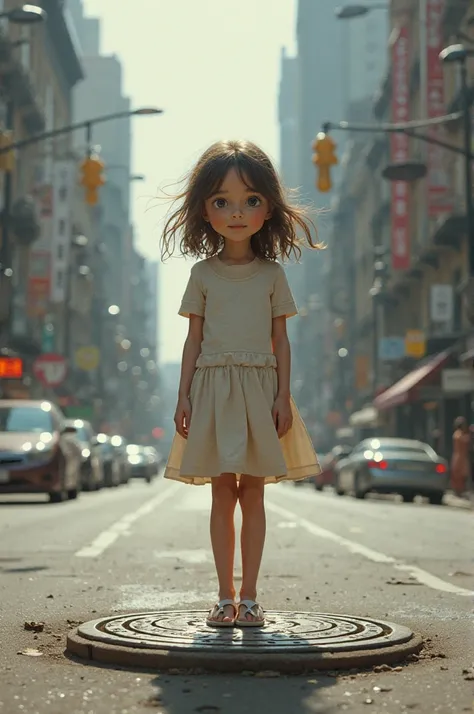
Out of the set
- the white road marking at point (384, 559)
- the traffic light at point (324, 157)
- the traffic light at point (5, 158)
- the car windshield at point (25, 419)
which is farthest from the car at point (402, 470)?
the traffic light at point (5, 158)

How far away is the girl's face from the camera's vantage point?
21.5ft

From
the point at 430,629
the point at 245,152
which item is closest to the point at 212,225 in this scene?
the point at 245,152

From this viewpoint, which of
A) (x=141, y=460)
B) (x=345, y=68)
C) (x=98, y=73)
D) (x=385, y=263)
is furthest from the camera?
(x=98, y=73)

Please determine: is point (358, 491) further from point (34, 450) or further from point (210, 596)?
point (210, 596)

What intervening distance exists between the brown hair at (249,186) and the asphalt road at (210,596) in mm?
1900

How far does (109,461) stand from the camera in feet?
136

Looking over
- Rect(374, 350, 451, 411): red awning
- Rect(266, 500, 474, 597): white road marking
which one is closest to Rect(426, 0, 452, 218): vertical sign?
Rect(374, 350, 451, 411): red awning

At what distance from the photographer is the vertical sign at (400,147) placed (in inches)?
2125

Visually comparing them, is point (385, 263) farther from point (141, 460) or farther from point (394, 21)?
point (141, 460)

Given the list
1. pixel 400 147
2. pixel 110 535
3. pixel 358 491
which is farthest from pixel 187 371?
pixel 400 147

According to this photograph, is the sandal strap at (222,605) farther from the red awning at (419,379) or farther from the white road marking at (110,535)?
the red awning at (419,379)

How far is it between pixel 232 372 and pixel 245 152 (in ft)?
3.37

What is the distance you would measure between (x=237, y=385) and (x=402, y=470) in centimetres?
2289

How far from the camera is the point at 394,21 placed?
6369 cm
